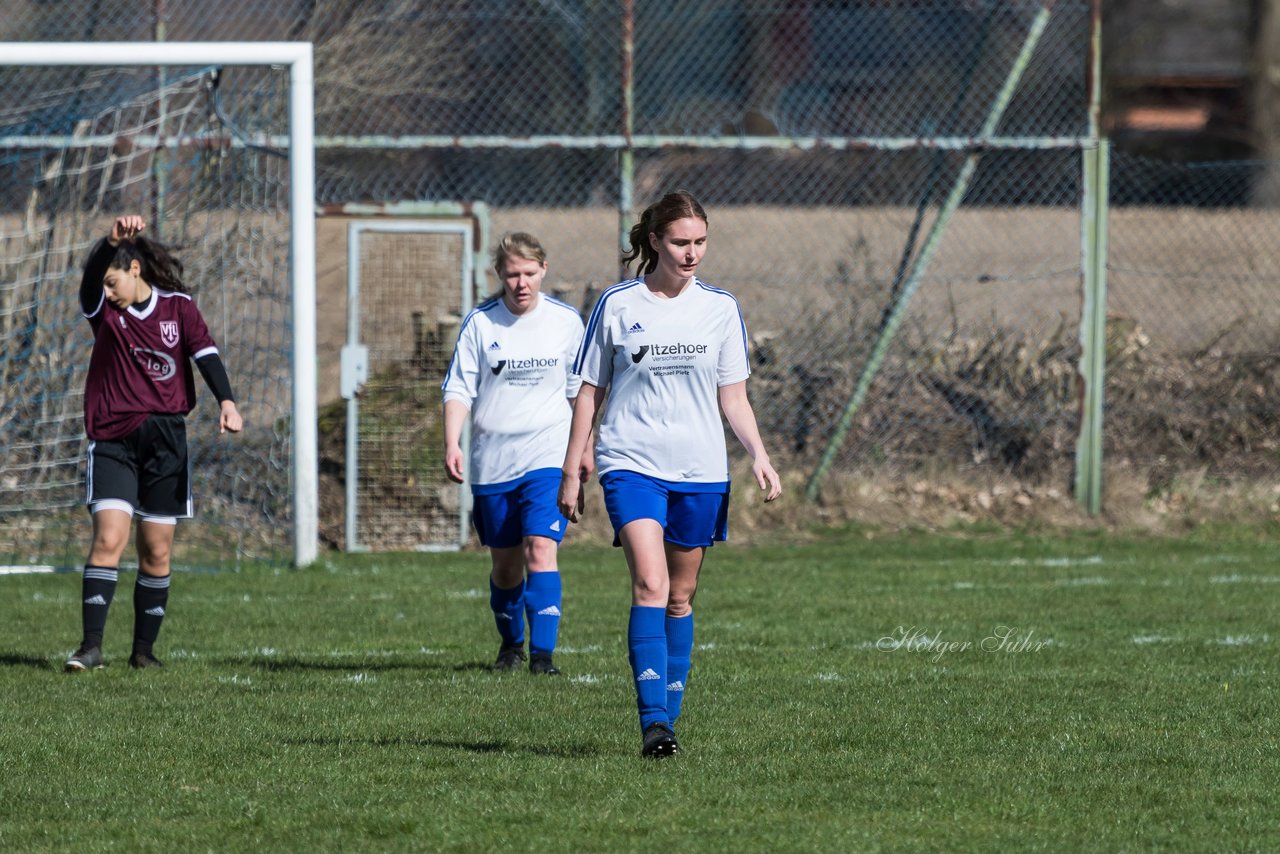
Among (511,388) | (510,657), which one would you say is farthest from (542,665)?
(511,388)

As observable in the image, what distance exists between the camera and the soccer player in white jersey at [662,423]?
589cm

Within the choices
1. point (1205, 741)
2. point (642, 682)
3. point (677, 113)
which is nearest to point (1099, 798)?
point (1205, 741)

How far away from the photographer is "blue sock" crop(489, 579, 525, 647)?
797 centimetres

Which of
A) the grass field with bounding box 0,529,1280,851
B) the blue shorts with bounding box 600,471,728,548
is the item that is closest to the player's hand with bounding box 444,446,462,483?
the grass field with bounding box 0,529,1280,851

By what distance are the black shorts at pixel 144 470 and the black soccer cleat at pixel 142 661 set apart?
0.61 meters

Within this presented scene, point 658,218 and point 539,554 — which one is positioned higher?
point 658,218

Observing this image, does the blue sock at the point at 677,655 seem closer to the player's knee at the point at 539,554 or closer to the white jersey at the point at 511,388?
the player's knee at the point at 539,554

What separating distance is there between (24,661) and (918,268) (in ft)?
23.0

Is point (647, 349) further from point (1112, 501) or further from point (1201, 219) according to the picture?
point (1201, 219)

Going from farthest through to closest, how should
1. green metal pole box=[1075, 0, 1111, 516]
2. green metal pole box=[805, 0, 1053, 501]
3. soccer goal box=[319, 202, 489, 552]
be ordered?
green metal pole box=[1075, 0, 1111, 516]
green metal pole box=[805, 0, 1053, 501]
soccer goal box=[319, 202, 489, 552]

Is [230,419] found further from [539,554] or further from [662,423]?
[662,423]

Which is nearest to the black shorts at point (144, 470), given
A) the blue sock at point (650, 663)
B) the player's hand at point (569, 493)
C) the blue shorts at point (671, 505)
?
the player's hand at point (569, 493)

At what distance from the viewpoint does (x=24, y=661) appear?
8.14 meters

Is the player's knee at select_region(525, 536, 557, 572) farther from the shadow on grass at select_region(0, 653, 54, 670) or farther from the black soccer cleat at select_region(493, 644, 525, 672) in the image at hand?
the shadow on grass at select_region(0, 653, 54, 670)
